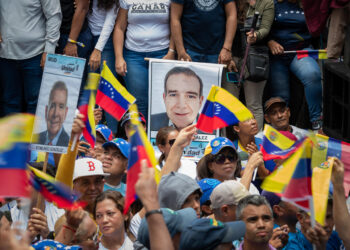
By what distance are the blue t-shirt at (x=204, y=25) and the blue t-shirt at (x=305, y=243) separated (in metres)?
3.86

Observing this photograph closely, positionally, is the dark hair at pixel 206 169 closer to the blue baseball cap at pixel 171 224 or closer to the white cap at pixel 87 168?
the white cap at pixel 87 168

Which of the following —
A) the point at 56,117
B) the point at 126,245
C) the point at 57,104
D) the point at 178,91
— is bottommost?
the point at 126,245

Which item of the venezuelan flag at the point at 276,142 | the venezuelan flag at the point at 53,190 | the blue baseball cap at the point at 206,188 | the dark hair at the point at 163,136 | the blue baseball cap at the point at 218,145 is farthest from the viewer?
the dark hair at the point at 163,136

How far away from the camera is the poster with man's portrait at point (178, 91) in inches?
357

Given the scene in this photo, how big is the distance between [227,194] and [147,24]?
390cm

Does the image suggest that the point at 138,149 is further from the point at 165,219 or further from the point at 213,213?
the point at 213,213

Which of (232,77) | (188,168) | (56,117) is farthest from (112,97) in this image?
(232,77)

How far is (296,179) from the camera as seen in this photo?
220 inches

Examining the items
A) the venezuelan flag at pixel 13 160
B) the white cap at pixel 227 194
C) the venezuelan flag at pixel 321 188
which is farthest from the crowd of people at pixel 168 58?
the venezuelan flag at pixel 13 160

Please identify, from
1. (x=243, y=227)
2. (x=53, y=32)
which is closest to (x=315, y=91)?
(x=53, y=32)

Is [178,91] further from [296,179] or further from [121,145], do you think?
[296,179]

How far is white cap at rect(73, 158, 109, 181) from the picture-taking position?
704cm

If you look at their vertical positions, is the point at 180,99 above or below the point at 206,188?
above

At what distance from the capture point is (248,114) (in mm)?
7629
